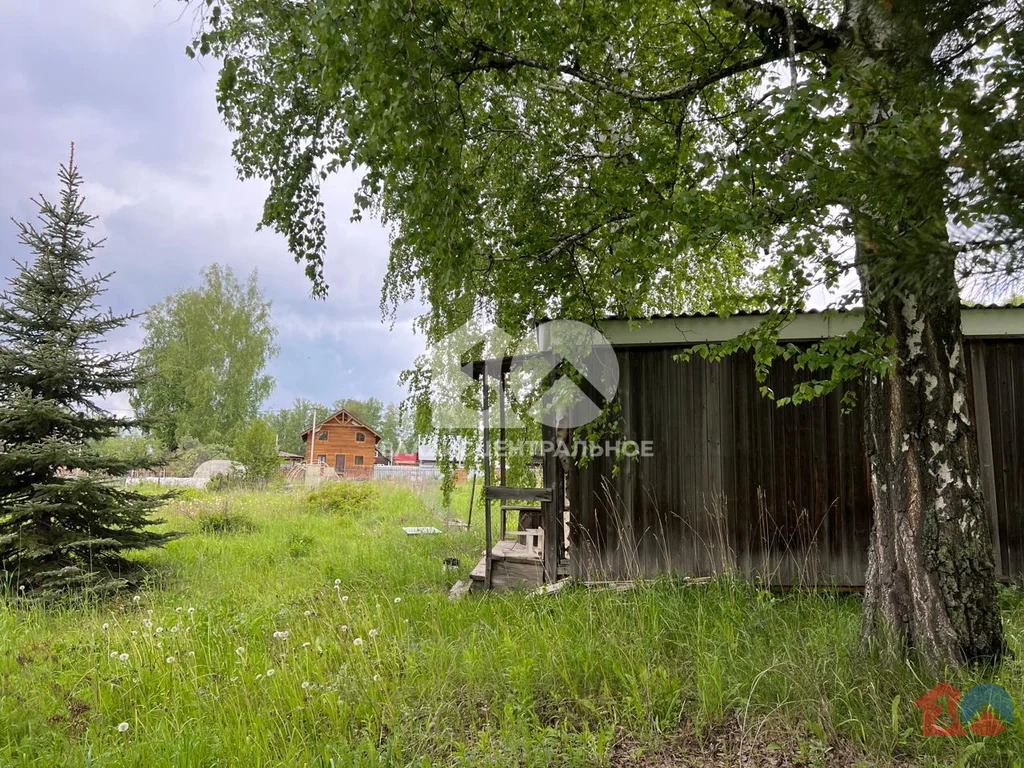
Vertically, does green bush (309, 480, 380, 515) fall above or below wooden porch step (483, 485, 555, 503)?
below

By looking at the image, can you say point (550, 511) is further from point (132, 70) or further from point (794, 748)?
point (132, 70)

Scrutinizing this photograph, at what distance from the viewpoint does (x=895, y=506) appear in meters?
2.52

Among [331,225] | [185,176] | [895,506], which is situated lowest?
[895,506]

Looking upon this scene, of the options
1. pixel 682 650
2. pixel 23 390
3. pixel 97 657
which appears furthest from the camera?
pixel 23 390

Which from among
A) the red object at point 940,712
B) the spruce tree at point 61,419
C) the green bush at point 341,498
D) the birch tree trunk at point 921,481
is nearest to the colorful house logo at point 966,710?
the red object at point 940,712

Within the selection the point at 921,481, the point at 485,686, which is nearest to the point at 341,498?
the point at 485,686

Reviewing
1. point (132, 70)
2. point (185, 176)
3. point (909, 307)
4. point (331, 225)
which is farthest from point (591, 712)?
point (185, 176)

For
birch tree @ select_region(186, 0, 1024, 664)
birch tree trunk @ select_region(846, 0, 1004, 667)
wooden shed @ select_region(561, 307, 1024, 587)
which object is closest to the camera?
birch tree @ select_region(186, 0, 1024, 664)

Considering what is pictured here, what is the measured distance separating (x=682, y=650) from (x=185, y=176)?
164 feet

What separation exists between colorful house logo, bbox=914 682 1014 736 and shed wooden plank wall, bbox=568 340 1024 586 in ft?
7.20

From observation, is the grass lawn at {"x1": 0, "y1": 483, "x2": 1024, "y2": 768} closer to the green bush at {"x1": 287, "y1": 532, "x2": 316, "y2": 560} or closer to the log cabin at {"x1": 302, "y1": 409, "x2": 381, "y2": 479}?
the green bush at {"x1": 287, "y1": 532, "x2": 316, "y2": 560}

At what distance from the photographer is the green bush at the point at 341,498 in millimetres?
10312

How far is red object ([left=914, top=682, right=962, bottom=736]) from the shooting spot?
6.31 ft

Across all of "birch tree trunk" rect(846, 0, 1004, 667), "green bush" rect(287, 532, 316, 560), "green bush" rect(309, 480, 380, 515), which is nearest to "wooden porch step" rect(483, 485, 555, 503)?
"birch tree trunk" rect(846, 0, 1004, 667)
